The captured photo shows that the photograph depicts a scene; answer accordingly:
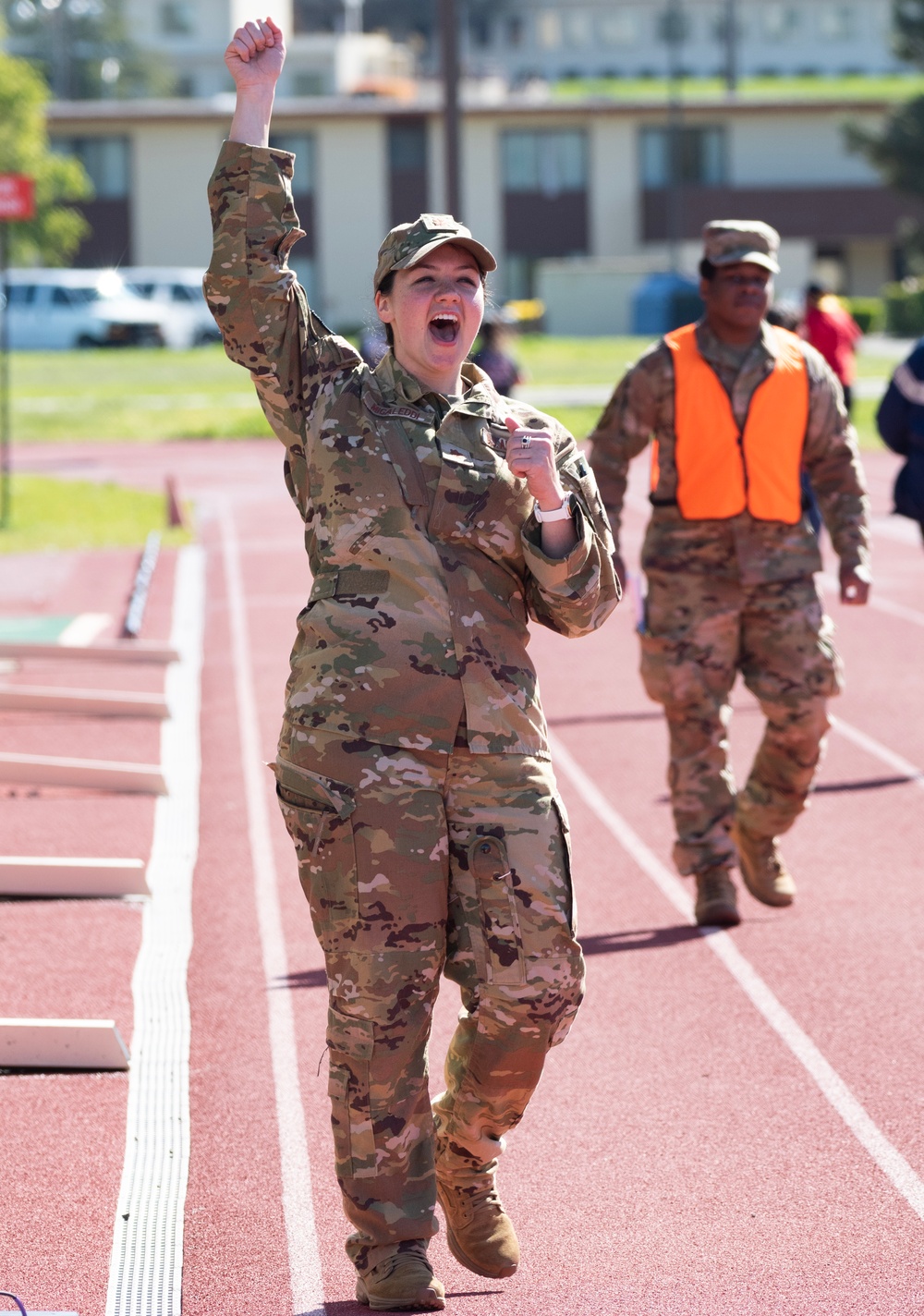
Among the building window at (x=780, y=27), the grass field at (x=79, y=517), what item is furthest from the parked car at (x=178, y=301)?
the building window at (x=780, y=27)

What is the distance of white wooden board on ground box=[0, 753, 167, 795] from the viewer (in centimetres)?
960

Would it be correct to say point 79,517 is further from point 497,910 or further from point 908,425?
point 497,910

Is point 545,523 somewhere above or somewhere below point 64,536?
above

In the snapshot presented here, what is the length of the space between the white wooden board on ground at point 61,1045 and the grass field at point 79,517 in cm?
1374

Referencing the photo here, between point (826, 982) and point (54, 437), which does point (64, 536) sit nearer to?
point (54, 437)

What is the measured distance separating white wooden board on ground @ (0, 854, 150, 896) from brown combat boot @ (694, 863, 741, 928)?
2.06 meters

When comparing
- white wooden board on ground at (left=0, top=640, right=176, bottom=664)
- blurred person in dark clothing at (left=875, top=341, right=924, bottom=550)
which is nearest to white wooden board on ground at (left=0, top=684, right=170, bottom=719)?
white wooden board on ground at (left=0, top=640, right=176, bottom=664)

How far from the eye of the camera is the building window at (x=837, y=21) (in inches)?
4646

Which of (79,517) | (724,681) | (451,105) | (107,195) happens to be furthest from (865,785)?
(107,195)

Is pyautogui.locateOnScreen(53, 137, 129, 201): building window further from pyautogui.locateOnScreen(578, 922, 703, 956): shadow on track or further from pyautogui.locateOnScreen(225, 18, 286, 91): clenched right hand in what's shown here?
pyautogui.locateOnScreen(225, 18, 286, 91): clenched right hand

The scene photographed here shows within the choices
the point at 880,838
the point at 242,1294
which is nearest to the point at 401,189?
the point at 880,838

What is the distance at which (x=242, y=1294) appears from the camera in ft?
15.0

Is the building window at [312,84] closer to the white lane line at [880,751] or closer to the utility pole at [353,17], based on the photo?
the utility pole at [353,17]

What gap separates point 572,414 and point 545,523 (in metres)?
27.6
